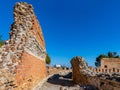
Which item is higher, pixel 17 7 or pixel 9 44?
pixel 17 7

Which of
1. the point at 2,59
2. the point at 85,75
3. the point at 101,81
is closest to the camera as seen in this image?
the point at 2,59

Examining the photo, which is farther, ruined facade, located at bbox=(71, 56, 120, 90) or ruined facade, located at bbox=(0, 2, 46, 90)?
ruined facade, located at bbox=(71, 56, 120, 90)

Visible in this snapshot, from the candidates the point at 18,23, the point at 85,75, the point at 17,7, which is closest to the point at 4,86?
the point at 18,23

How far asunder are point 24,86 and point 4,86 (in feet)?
4.93

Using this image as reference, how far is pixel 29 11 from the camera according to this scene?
841 centimetres

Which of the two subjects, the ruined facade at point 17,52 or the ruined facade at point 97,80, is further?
the ruined facade at point 97,80

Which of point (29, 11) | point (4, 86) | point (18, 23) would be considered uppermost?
point (29, 11)

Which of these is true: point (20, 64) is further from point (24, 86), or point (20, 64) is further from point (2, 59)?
point (24, 86)

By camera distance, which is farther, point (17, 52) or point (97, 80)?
point (97, 80)

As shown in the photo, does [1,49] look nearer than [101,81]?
Yes

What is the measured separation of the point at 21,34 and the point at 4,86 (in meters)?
2.27

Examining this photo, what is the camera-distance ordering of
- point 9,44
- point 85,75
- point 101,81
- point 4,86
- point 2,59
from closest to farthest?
point 4,86 → point 2,59 → point 9,44 → point 101,81 → point 85,75

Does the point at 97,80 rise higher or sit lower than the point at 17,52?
lower

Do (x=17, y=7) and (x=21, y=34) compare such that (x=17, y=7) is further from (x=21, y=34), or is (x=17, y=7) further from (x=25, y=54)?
(x=25, y=54)
